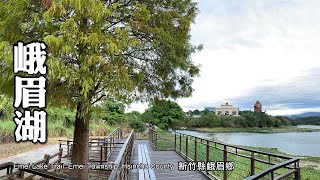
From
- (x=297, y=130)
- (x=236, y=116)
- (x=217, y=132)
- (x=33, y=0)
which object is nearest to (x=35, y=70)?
(x=33, y=0)

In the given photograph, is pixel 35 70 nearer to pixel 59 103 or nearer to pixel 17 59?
pixel 17 59

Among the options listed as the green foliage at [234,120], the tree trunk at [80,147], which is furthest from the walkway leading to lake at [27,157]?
the green foliage at [234,120]

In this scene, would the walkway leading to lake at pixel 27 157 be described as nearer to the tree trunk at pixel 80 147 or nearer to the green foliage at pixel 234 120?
the tree trunk at pixel 80 147

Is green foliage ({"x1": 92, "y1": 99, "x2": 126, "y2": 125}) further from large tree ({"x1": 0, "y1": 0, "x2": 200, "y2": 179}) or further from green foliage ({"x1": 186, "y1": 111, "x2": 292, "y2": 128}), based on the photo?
large tree ({"x1": 0, "y1": 0, "x2": 200, "y2": 179})

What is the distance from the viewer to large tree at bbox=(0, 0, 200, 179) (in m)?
4.79

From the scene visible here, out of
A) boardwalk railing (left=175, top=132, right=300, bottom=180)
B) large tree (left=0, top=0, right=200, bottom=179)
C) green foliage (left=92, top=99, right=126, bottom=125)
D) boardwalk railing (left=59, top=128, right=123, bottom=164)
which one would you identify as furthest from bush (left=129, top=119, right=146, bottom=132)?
large tree (left=0, top=0, right=200, bottom=179)

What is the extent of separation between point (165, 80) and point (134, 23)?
5.60 ft

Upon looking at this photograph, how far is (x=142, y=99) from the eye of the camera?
6.89m

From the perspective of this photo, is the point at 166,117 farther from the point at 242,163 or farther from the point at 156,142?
the point at 242,163

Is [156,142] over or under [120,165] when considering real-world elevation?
under

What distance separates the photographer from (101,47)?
506cm

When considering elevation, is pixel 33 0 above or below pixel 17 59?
above

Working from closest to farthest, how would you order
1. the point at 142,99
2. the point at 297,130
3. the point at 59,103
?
the point at 59,103 → the point at 142,99 → the point at 297,130

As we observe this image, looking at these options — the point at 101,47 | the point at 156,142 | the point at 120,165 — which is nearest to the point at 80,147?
the point at 101,47
